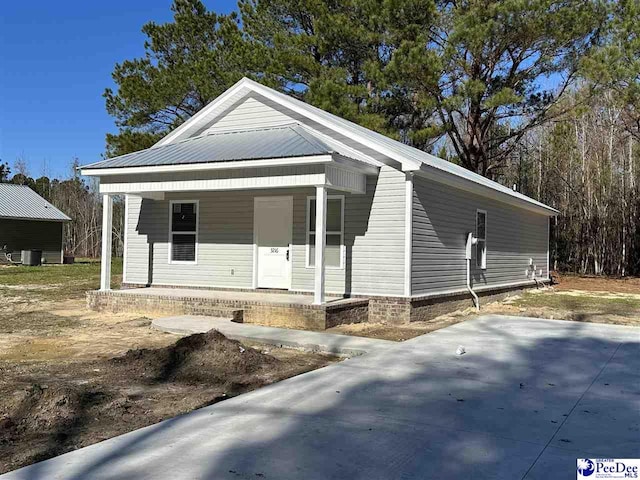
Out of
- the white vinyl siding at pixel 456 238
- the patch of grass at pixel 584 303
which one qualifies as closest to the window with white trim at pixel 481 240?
the white vinyl siding at pixel 456 238

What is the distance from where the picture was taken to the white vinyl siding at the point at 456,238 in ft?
37.4

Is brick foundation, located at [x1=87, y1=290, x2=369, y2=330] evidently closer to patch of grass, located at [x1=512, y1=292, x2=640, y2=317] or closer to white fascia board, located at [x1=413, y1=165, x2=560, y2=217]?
white fascia board, located at [x1=413, y1=165, x2=560, y2=217]

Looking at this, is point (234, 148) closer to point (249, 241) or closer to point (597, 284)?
point (249, 241)

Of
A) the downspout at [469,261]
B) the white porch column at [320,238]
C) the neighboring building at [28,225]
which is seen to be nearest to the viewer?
the white porch column at [320,238]

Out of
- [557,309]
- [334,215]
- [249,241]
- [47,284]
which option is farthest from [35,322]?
[557,309]

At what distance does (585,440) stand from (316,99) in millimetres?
18293

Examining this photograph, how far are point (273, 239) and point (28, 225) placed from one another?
76.9 ft

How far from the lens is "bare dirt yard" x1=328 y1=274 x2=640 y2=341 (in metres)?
10.3

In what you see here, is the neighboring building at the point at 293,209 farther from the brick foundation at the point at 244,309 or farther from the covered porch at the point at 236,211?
the brick foundation at the point at 244,309

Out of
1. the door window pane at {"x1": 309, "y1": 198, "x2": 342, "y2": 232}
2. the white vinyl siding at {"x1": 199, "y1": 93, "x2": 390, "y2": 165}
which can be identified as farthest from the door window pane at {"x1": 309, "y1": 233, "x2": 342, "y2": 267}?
the white vinyl siding at {"x1": 199, "y1": 93, "x2": 390, "y2": 165}

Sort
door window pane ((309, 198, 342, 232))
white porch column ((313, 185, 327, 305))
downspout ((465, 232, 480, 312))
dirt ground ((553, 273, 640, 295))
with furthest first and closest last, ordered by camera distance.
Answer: dirt ground ((553, 273, 640, 295)), downspout ((465, 232, 480, 312)), door window pane ((309, 198, 342, 232)), white porch column ((313, 185, 327, 305))

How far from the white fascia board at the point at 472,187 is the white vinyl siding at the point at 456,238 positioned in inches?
6.1

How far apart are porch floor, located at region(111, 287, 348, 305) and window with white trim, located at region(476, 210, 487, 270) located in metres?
4.81

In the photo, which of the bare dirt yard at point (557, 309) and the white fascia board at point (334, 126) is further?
the white fascia board at point (334, 126)
